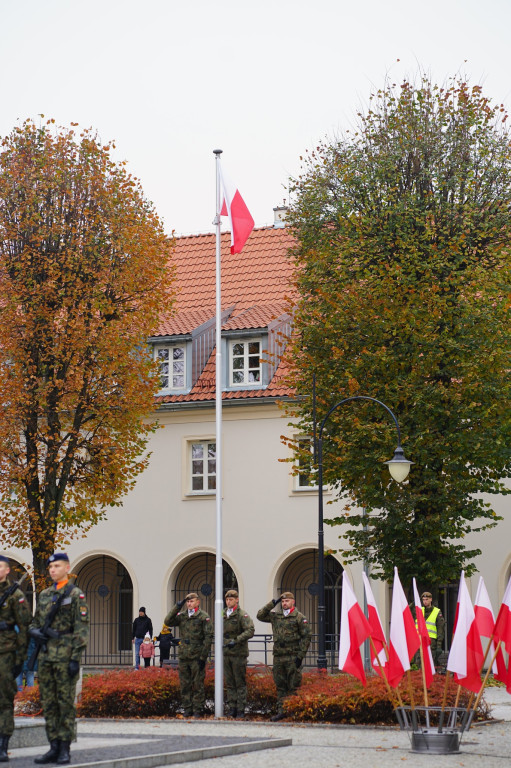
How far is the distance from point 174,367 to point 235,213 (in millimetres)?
16811

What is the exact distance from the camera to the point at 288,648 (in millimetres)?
17766

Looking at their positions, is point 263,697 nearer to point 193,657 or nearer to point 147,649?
point 193,657

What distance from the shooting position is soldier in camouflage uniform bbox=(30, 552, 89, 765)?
11.4 metres

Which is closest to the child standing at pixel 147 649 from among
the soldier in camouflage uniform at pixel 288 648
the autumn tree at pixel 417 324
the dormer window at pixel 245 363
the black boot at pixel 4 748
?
the autumn tree at pixel 417 324

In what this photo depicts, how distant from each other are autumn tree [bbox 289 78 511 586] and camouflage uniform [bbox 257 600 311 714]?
7147 mm

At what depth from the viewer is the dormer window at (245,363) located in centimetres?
3578

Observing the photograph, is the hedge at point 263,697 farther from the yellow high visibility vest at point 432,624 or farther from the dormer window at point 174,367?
the dormer window at point 174,367

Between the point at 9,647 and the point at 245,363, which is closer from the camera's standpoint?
the point at 9,647

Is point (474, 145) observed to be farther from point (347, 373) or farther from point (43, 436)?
point (43, 436)

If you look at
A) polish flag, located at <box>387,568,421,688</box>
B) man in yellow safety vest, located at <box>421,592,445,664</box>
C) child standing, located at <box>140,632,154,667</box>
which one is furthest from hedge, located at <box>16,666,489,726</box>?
child standing, located at <box>140,632,154,667</box>

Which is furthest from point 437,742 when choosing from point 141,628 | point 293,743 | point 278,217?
point 278,217

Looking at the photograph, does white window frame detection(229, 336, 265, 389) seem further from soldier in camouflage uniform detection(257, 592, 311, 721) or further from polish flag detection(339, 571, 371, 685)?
polish flag detection(339, 571, 371, 685)

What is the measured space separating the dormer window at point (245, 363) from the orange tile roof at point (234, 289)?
50 centimetres

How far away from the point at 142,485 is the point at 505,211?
1489cm
